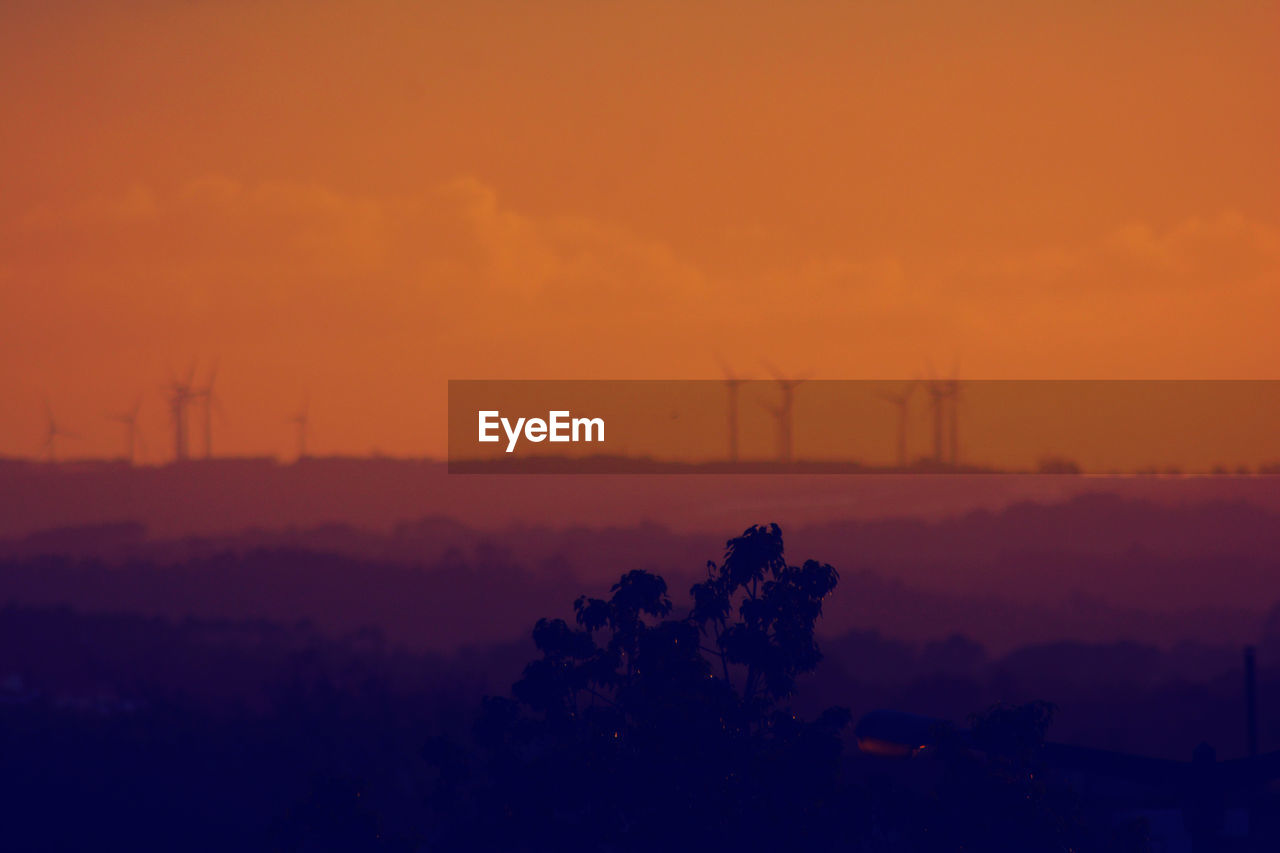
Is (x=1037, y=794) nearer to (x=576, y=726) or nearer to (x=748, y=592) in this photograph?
(x=748, y=592)

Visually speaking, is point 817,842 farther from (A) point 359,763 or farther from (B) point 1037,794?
(A) point 359,763

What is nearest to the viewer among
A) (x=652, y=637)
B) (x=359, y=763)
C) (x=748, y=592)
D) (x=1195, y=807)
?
(x=652, y=637)

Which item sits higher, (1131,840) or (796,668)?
(796,668)

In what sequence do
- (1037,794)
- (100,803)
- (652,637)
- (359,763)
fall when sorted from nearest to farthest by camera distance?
(1037,794) < (652,637) < (359,763) < (100,803)

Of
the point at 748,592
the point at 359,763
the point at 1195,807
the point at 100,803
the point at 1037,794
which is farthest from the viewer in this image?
the point at 100,803

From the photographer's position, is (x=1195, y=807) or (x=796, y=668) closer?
(x=796, y=668)

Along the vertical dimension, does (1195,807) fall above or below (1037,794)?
below

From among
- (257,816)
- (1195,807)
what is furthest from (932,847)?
(257,816)

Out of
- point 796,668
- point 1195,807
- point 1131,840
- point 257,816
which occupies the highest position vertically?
point 796,668

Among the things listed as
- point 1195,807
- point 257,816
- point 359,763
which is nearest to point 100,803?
point 257,816
